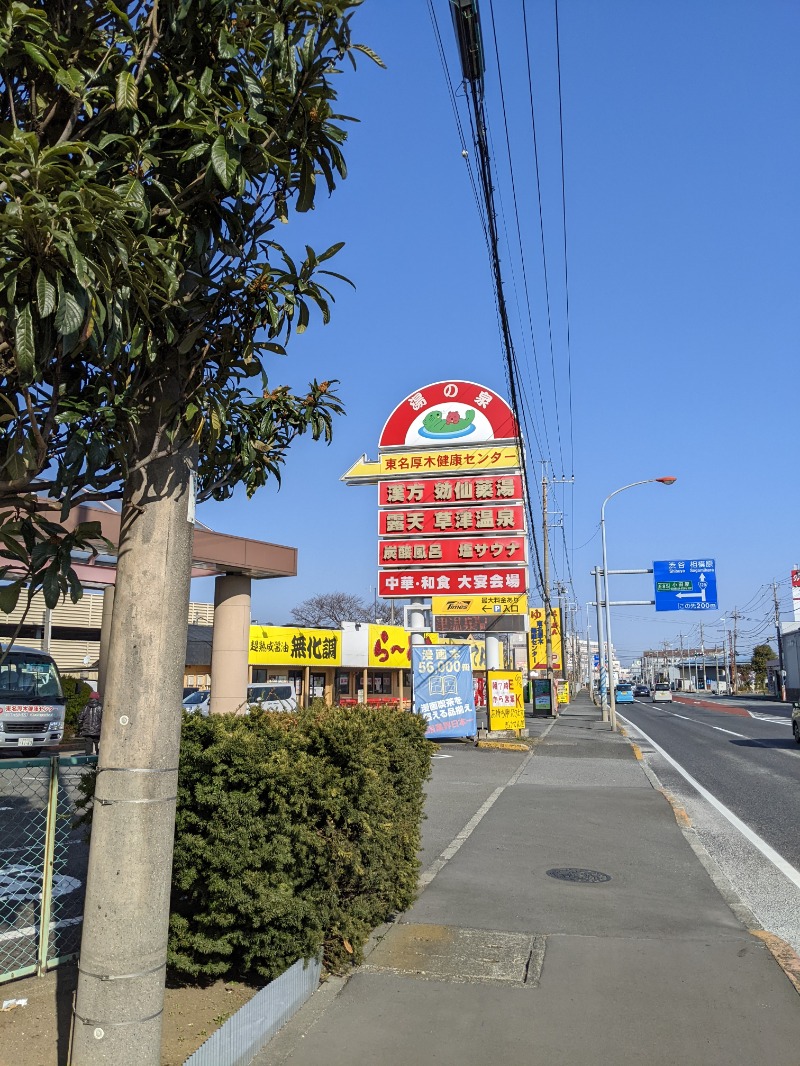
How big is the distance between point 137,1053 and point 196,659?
35.4 metres

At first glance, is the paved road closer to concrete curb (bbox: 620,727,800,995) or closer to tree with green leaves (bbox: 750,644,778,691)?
concrete curb (bbox: 620,727,800,995)

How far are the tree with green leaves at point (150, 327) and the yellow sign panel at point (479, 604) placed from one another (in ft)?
77.8

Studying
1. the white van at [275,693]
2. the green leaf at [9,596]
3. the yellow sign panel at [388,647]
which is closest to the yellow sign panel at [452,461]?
the yellow sign panel at [388,647]

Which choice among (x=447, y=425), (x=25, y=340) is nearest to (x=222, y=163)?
(x=25, y=340)

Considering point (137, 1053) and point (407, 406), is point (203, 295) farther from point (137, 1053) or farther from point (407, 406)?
point (407, 406)

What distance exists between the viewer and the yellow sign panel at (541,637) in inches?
2205

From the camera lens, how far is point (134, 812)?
3262 mm

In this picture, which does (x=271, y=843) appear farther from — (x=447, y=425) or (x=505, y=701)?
(x=447, y=425)

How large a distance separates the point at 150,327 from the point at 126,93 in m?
0.85

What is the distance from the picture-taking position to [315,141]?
348cm

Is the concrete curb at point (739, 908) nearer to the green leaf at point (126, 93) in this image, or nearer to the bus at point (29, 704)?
the green leaf at point (126, 93)

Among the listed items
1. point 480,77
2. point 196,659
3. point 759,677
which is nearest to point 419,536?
point 196,659

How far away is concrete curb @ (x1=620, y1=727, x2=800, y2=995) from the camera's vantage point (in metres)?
5.40

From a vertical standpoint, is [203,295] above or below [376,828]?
above
